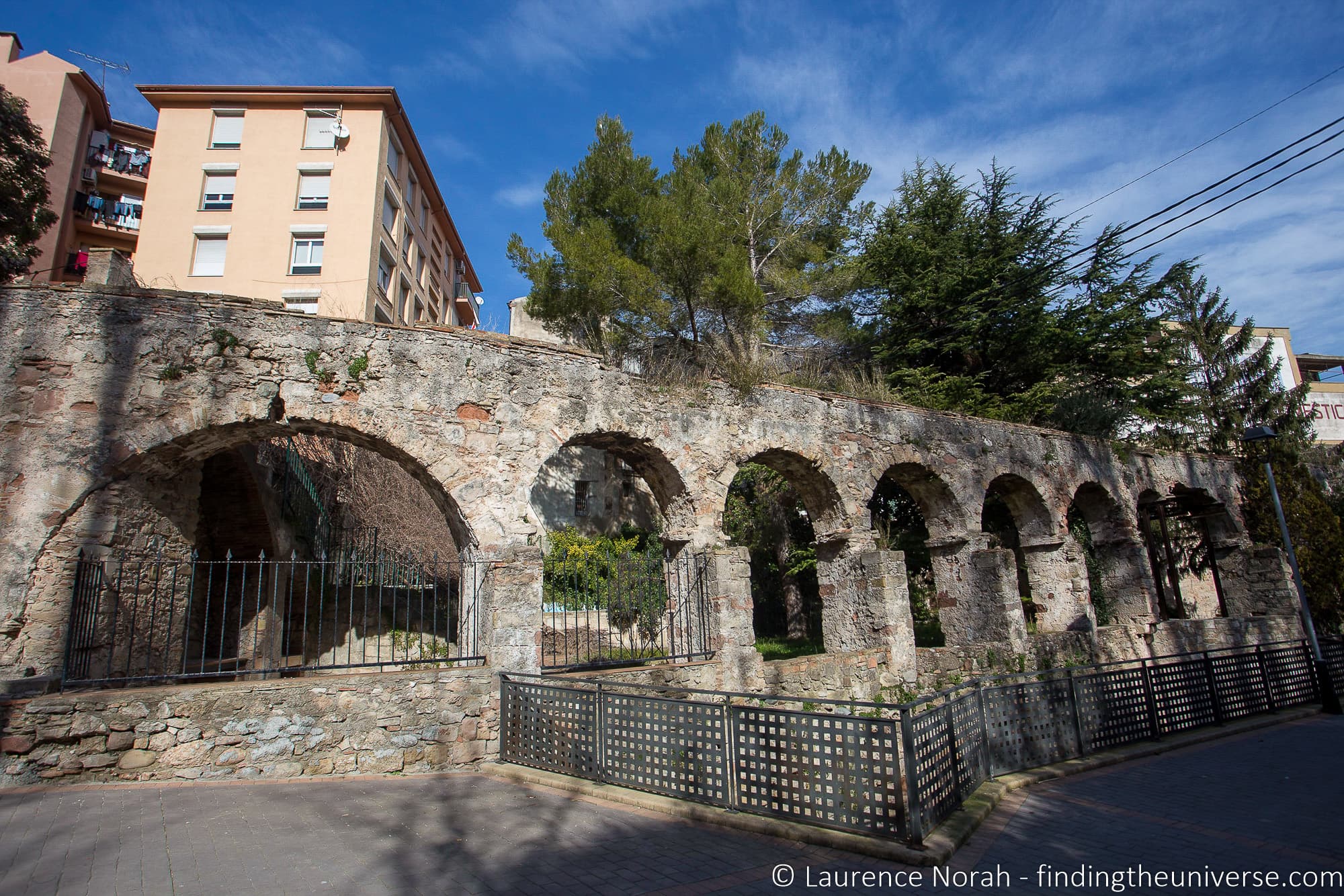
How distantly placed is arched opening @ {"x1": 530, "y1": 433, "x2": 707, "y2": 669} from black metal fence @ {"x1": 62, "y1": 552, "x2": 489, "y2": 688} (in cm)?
143

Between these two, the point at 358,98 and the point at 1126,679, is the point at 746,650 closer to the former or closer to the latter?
the point at 1126,679

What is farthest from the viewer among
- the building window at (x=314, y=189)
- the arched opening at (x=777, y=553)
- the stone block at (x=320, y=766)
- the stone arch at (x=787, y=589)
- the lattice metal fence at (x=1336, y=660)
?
Answer: the building window at (x=314, y=189)

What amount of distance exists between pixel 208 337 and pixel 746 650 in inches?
263

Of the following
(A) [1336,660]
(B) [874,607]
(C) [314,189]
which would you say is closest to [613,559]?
(B) [874,607]

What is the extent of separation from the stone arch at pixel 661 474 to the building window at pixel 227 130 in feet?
64.3

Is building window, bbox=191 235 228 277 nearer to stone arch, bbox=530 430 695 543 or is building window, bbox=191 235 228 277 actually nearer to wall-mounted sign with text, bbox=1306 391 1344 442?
stone arch, bbox=530 430 695 543

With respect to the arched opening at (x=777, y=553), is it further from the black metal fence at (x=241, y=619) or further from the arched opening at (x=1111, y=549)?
the black metal fence at (x=241, y=619)

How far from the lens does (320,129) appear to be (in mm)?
22203

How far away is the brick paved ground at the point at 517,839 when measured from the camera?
379 cm

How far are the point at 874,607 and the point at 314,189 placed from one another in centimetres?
2033

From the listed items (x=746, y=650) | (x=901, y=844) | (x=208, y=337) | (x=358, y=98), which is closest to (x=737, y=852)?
(x=901, y=844)

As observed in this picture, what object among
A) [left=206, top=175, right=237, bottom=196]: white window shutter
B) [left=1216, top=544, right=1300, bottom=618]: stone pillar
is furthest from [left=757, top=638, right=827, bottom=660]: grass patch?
[left=206, top=175, right=237, bottom=196]: white window shutter

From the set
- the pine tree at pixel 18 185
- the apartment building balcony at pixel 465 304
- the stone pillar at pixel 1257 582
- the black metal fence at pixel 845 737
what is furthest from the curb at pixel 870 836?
the apartment building balcony at pixel 465 304

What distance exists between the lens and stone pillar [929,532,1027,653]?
11.2 m
